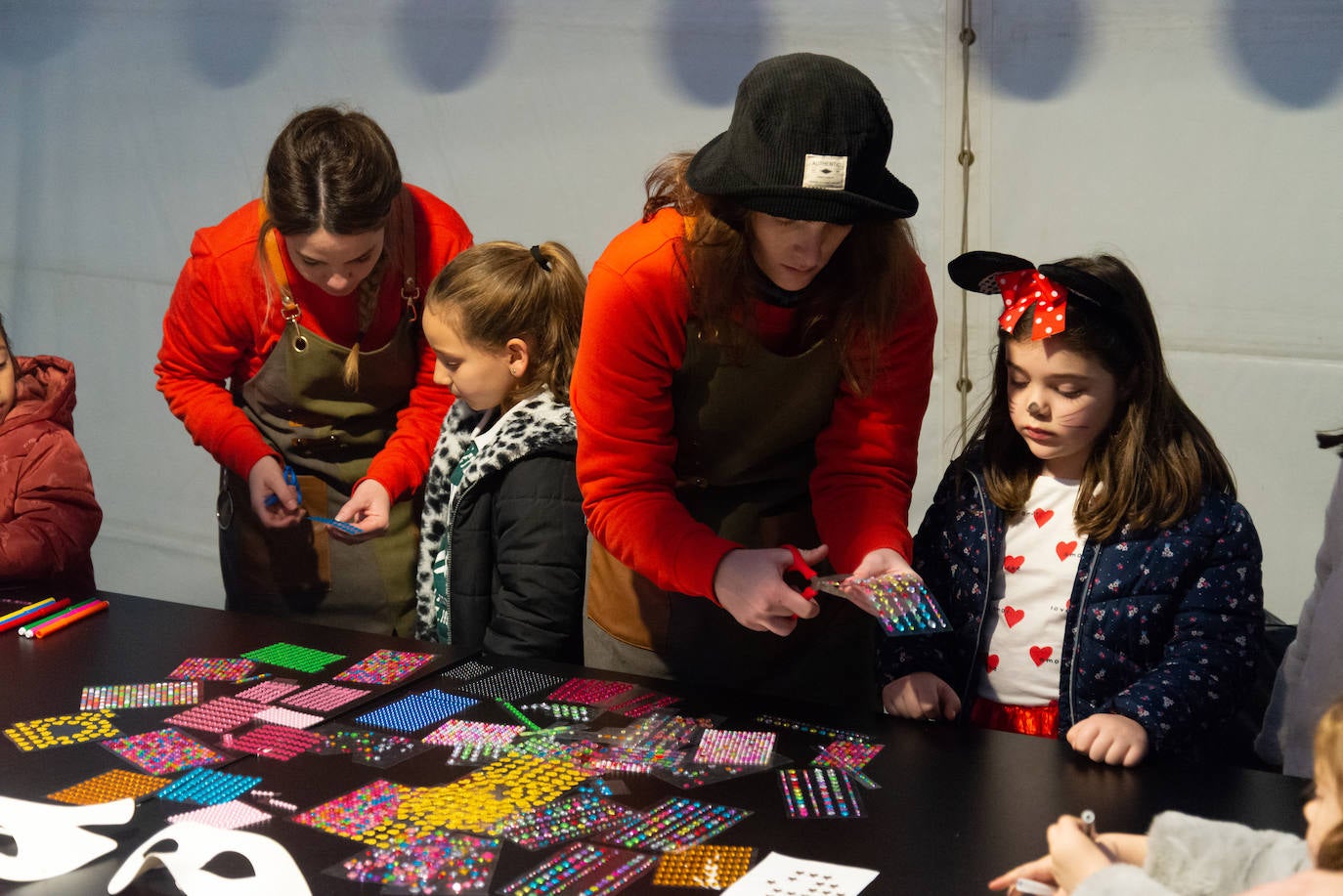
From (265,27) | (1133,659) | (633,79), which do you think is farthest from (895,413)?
(265,27)

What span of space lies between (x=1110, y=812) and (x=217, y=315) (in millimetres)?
1955

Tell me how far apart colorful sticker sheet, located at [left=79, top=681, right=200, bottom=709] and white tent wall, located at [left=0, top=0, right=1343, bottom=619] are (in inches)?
74.4

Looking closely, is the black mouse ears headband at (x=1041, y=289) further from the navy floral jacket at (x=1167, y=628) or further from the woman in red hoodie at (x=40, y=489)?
the woman in red hoodie at (x=40, y=489)

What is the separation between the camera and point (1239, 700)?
182cm

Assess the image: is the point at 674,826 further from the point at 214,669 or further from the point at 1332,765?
the point at 214,669

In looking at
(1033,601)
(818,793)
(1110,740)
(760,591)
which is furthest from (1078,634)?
(818,793)

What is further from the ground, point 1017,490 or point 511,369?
point 511,369

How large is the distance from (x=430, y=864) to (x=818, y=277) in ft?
3.15

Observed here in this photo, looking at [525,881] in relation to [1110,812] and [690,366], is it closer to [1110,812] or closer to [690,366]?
[1110,812]

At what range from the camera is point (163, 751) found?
5.40 feet

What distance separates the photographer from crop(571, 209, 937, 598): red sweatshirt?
1819mm

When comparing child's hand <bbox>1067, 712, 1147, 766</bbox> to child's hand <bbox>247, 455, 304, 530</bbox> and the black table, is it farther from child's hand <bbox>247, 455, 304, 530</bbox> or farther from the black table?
child's hand <bbox>247, 455, 304, 530</bbox>

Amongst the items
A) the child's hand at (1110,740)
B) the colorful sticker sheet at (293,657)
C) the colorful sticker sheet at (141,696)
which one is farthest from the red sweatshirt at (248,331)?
the child's hand at (1110,740)

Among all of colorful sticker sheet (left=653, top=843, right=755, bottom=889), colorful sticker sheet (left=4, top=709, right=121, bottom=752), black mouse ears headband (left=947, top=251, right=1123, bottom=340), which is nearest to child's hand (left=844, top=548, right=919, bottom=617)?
black mouse ears headband (left=947, top=251, right=1123, bottom=340)
